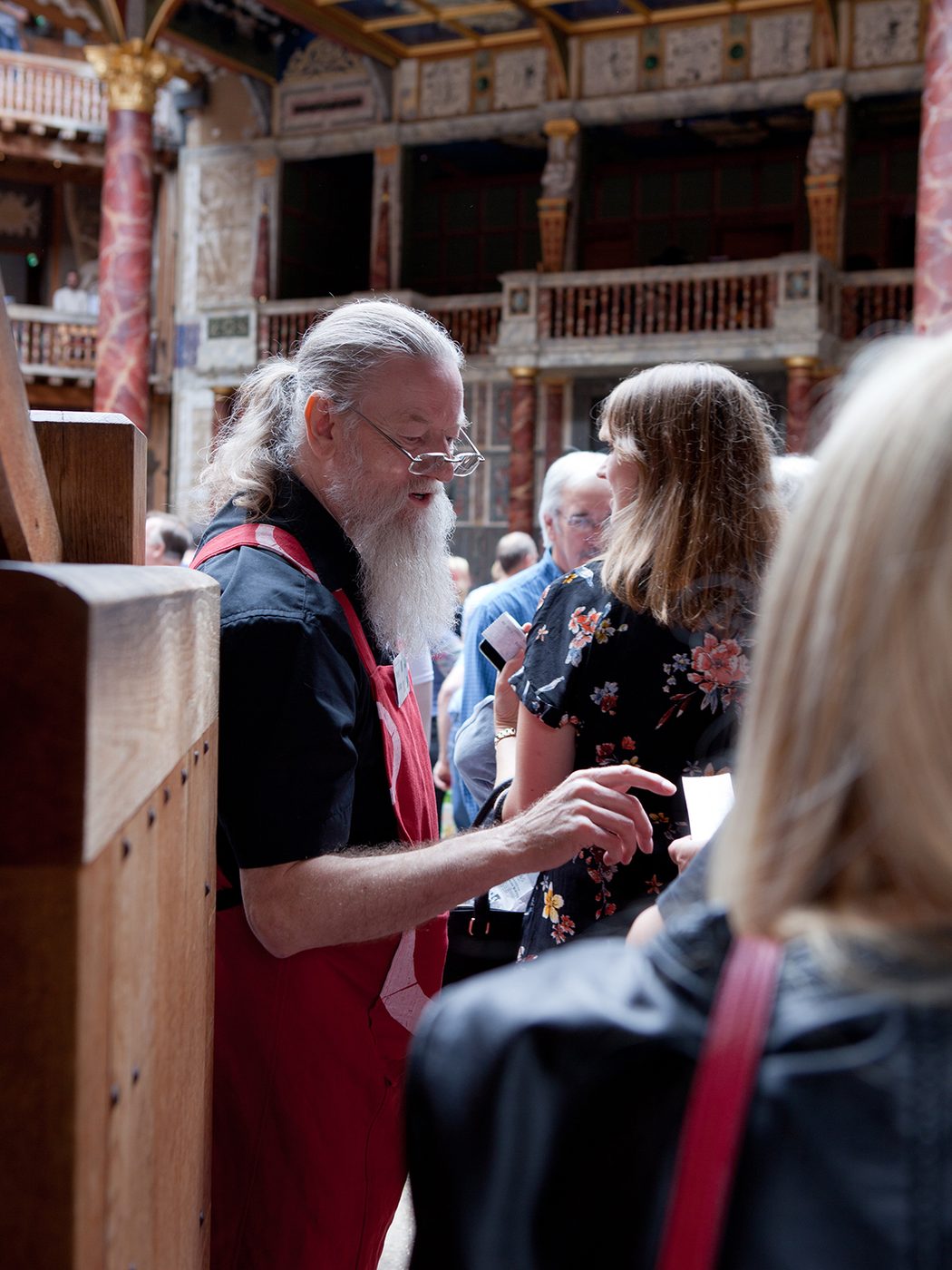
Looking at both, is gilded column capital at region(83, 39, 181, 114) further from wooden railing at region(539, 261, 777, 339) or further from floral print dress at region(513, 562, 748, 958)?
floral print dress at region(513, 562, 748, 958)

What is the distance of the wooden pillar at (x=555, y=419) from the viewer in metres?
15.8

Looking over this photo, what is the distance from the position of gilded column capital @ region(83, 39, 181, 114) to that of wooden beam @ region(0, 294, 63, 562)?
15679mm

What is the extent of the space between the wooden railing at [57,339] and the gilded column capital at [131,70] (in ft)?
9.58

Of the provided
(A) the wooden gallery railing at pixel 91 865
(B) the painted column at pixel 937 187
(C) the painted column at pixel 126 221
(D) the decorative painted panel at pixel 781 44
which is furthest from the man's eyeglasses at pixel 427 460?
(D) the decorative painted panel at pixel 781 44

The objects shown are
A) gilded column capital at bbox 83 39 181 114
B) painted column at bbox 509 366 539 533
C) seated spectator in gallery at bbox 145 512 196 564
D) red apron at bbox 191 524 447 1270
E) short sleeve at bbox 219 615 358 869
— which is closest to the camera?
short sleeve at bbox 219 615 358 869

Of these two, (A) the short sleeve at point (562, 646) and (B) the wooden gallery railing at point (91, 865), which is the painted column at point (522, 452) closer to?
(A) the short sleeve at point (562, 646)

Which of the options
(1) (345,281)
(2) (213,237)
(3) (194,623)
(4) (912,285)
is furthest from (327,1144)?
(1) (345,281)

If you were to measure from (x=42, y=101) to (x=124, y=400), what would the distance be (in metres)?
4.35

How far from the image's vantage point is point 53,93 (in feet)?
54.9

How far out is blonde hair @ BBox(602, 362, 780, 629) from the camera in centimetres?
209

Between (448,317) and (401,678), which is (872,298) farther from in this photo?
(401,678)

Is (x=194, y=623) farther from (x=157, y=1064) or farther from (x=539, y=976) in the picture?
(x=539, y=976)

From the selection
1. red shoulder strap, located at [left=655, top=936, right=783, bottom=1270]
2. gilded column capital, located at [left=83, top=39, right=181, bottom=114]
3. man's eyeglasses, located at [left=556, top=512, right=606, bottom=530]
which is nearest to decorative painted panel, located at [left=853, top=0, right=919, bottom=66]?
gilded column capital, located at [left=83, top=39, right=181, bottom=114]

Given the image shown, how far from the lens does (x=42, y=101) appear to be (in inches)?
656
